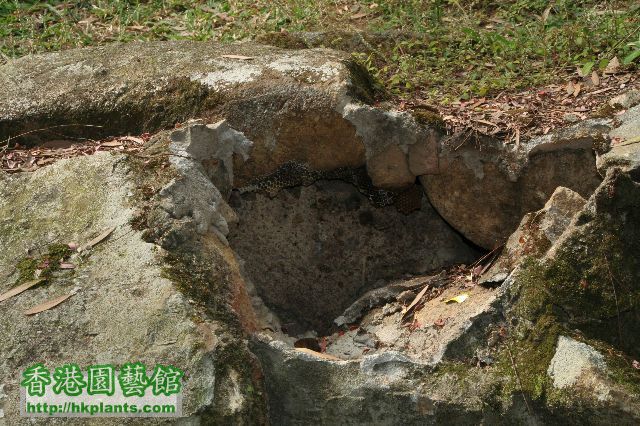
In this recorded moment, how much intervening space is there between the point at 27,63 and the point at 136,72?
670mm

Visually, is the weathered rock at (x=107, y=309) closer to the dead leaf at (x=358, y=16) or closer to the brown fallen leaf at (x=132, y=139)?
the brown fallen leaf at (x=132, y=139)

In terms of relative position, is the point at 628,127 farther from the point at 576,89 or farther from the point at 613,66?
the point at 613,66

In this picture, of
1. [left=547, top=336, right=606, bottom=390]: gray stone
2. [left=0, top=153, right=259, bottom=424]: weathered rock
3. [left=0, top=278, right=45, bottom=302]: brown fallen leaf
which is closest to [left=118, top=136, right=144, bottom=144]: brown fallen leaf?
[left=0, top=153, right=259, bottom=424]: weathered rock

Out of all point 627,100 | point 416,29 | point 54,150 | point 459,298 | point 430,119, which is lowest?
point 459,298

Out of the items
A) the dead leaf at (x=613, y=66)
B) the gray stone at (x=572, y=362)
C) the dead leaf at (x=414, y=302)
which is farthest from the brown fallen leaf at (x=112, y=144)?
the dead leaf at (x=613, y=66)

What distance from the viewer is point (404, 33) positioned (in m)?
6.11

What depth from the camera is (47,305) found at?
11.7 feet

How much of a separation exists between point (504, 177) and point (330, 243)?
0.97 meters

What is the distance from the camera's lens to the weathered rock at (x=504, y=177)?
4.53m

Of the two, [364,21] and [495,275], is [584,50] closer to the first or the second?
[364,21]

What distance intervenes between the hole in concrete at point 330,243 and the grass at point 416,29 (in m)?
0.75

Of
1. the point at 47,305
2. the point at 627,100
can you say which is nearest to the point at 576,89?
the point at 627,100

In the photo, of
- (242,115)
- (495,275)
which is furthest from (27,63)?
(495,275)

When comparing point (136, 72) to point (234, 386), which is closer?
point (234, 386)
